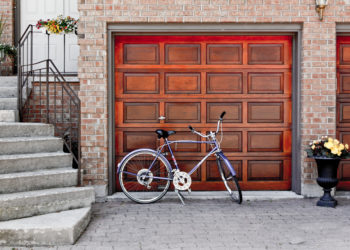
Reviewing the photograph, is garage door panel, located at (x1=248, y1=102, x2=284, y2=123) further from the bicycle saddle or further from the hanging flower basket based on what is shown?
the hanging flower basket

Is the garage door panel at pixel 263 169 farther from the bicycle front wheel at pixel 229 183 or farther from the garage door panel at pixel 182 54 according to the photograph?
the garage door panel at pixel 182 54

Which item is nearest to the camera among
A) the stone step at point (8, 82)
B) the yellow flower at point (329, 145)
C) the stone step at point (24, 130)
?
the stone step at point (24, 130)

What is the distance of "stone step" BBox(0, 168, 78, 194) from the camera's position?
14.9 feet

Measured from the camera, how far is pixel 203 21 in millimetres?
5910

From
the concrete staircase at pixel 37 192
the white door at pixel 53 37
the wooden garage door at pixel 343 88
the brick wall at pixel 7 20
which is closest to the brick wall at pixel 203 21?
the wooden garage door at pixel 343 88

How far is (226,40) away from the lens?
20.4ft

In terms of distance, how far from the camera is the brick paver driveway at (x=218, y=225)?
402 cm

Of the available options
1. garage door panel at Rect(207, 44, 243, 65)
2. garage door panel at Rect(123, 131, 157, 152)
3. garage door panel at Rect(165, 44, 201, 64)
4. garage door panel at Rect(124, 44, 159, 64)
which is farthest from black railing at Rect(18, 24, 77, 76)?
garage door panel at Rect(207, 44, 243, 65)

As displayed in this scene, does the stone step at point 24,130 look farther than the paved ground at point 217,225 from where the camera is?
Yes

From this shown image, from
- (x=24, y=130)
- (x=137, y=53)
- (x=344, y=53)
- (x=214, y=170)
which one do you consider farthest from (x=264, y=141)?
(x=24, y=130)

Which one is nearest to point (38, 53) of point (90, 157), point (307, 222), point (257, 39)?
point (90, 157)

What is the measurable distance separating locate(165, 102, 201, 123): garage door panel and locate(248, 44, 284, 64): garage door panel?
1.13 metres

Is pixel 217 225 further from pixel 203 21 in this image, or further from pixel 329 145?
pixel 203 21

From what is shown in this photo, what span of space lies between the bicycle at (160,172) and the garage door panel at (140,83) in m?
0.83
